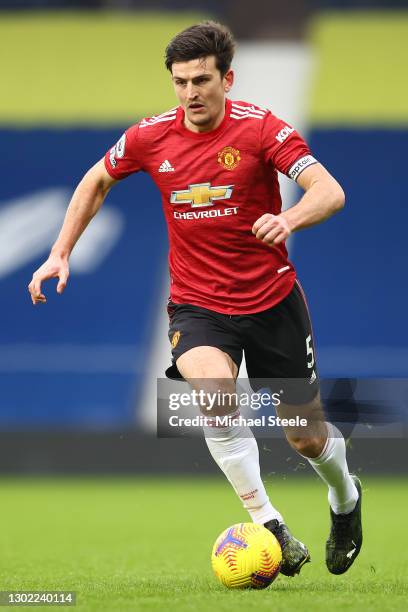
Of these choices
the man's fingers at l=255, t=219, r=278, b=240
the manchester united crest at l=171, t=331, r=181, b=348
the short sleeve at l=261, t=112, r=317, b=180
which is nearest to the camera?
the man's fingers at l=255, t=219, r=278, b=240

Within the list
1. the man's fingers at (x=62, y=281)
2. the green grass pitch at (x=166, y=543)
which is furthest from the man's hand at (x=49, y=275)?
the green grass pitch at (x=166, y=543)

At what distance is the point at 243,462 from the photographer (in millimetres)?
5531

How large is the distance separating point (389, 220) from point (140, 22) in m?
4.60

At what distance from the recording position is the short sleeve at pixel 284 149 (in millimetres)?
5355

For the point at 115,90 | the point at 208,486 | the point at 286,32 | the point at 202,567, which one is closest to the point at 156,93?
the point at 115,90

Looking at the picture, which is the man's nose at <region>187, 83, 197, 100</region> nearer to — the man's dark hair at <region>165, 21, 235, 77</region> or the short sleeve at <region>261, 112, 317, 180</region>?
the man's dark hair at <region>165, 21, 235, 77</region>

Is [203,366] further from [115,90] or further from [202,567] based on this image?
[115,90]

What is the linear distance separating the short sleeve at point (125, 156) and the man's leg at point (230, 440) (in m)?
0.96

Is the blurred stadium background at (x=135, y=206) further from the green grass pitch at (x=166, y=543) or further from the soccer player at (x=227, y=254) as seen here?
the soccer player at (x=227, y=254)

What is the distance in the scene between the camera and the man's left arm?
15.7 feet

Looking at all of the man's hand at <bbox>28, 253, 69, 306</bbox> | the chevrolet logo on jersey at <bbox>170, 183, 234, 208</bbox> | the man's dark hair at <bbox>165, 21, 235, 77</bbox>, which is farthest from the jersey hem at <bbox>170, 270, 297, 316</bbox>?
the man's dark hair at <bbox>165, 21, 235, 77</bbox>

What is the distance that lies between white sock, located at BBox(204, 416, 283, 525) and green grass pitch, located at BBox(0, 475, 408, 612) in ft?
0.92

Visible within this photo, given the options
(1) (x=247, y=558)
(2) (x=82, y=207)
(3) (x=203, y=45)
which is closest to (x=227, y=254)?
(2) (x=82, y=207)

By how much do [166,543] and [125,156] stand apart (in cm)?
326
